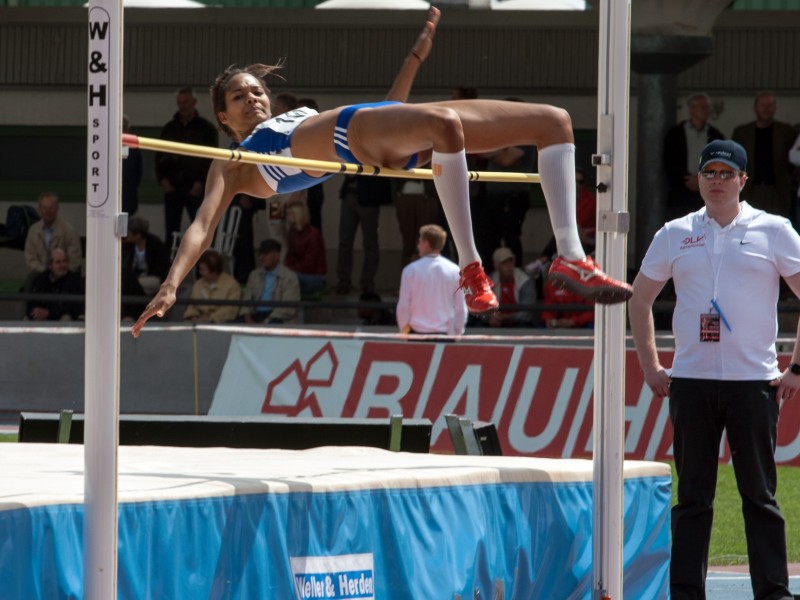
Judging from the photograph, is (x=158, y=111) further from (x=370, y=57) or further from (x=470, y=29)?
(x=470, y=29)

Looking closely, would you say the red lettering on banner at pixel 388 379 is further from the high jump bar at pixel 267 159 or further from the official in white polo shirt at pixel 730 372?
the high jump bar at pixel 267 159

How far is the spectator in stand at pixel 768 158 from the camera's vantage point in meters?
12.8

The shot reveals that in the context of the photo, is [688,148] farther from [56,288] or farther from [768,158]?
[56,288]

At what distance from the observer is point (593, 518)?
4.37 meters

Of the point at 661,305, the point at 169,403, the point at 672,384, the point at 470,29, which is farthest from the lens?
the point at 470,29

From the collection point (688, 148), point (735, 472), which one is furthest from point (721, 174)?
point (688, 148)

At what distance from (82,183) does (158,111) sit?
1342 millimetres

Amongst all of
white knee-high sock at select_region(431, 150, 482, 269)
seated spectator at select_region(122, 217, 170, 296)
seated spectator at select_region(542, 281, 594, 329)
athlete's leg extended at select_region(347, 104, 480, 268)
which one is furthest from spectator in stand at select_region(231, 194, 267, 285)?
white knee-high sock at select_region(431, 150, 482, 269)

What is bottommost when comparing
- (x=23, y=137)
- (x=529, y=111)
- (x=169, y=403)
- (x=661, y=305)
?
(x=169, y=403)

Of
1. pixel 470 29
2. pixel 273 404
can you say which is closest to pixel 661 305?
pixel 273 404

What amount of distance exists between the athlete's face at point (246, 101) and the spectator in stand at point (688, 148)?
822 centimetres

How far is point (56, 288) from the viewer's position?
1345cm

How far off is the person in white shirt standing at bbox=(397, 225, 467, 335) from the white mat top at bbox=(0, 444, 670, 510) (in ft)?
17.8

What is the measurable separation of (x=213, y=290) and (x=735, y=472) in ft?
27.9
